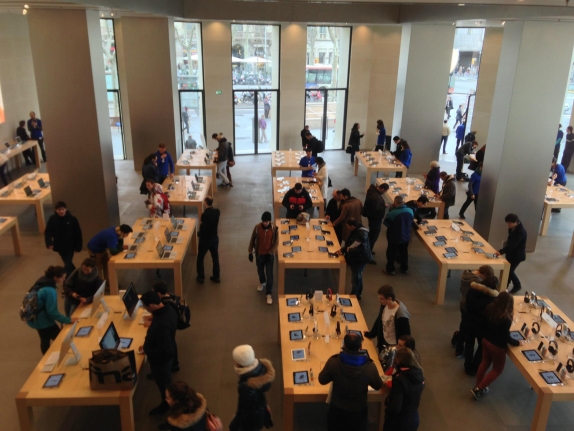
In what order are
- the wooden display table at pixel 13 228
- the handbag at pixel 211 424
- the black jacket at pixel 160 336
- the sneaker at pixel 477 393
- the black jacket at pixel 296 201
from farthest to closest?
the black jacket at pixel 296 201
the wooden display table at pixel 13 228
the sneaker at pixel 477 393
the black jacket at pixel 160 336
the handbag at pixel 211 424

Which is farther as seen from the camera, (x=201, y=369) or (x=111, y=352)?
(x=201, y=369)

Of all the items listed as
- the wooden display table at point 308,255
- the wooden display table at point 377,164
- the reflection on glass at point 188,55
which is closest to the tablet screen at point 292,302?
the wooden display table at point 308,255

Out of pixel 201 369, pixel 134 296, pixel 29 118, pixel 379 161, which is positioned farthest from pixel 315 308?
pixel 29 118

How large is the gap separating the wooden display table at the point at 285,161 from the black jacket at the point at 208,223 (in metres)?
4.90

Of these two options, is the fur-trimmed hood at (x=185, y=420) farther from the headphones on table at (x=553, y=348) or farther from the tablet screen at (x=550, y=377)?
the headphones on table at (x=553, y=348)

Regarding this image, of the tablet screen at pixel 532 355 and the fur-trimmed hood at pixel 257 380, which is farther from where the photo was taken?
the tablet screen at pixel 532 355

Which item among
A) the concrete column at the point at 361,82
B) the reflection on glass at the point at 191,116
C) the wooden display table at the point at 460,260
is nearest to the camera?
the wooden display table at the point at 460,260

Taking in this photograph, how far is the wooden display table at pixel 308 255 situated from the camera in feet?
23.6

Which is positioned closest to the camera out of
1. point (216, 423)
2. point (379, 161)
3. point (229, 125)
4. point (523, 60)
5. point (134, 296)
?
point (216, 423)

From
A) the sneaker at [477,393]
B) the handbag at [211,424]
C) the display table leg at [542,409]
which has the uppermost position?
the handbag at [211,424]

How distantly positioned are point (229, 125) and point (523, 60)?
1008 cm

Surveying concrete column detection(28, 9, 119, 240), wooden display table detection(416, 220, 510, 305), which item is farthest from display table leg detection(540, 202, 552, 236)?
concrete column detection(28, 9, 119, 240)

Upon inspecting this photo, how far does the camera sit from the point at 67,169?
347 inches

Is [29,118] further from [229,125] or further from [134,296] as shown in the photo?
[134,296]
